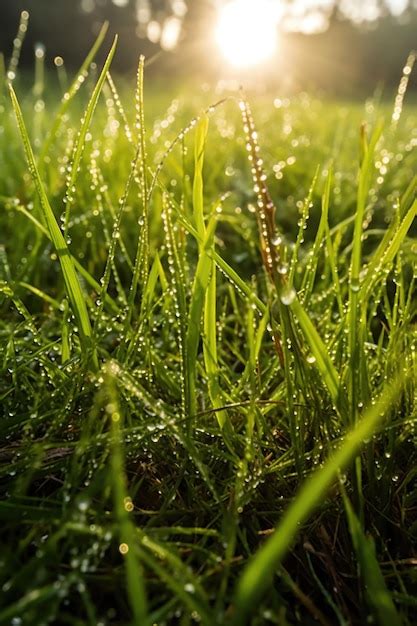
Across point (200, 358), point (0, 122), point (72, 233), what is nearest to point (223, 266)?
point (200, 358)

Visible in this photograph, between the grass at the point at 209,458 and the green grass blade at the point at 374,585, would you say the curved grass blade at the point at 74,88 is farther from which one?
the green grass blade at the point at 374,585

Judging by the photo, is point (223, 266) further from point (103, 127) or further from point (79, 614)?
point (103, 127)

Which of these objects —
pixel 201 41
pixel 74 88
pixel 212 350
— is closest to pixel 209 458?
pixel 212 350

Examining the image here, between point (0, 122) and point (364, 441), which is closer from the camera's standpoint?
point (364, 441)

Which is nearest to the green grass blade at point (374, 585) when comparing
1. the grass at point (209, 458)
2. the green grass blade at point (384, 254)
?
the grass at point (209, 458)

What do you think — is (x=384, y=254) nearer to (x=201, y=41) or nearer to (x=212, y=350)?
(x=212, y=350)

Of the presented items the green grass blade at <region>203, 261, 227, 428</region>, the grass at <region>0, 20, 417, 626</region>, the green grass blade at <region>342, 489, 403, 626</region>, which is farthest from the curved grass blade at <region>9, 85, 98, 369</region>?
the green grass blade at <region>342, 489, 403, 626</region>

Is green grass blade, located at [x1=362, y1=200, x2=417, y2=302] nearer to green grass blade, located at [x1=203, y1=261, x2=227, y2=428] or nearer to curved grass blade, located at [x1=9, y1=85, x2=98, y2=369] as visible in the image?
green grass blade, located at [x1=203, y1=261, x2=227, y2=428]
